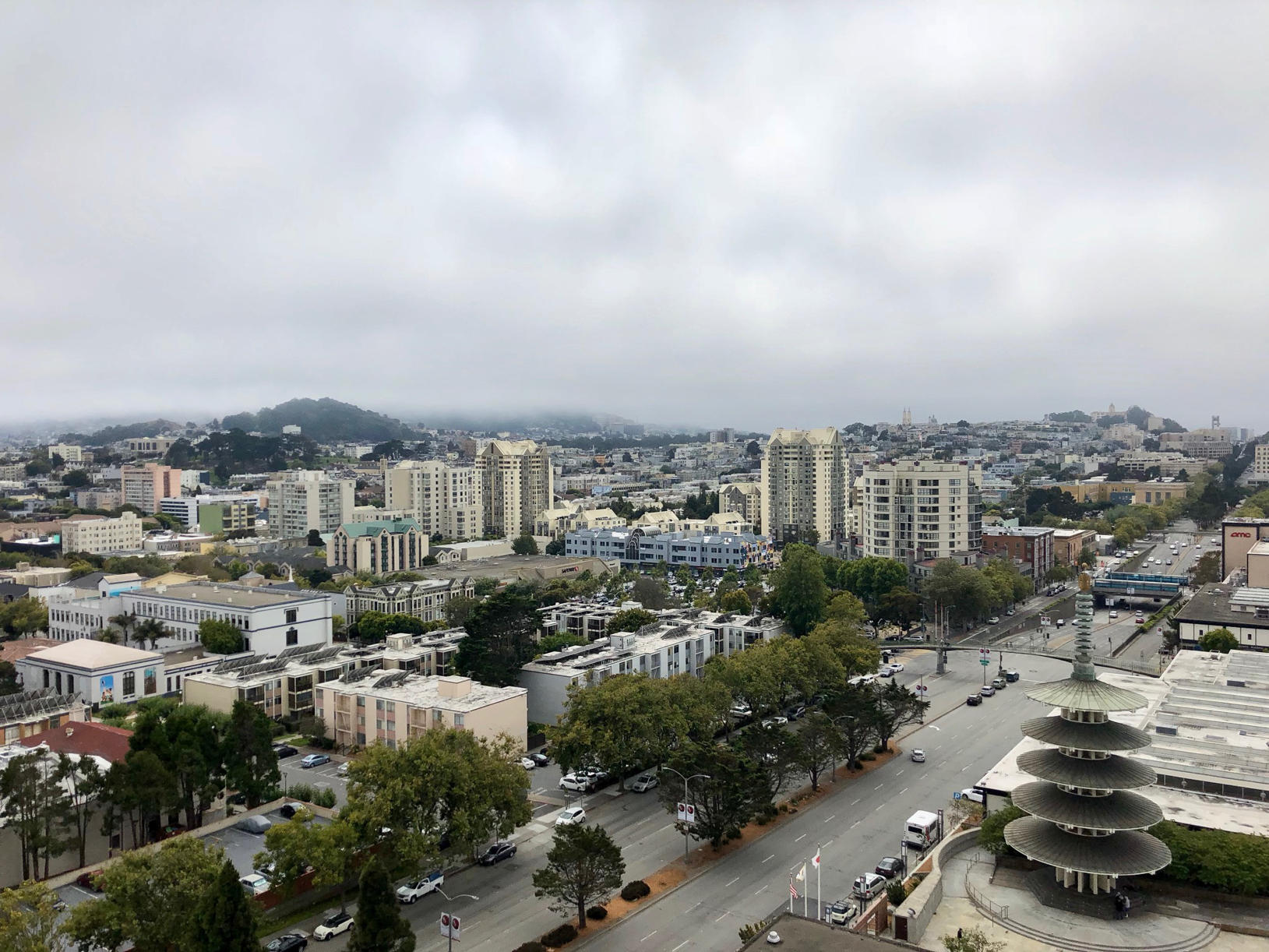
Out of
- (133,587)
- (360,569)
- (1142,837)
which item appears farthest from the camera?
(360,569)

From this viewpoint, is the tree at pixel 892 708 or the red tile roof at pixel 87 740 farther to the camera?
the tree at pixel 892 708

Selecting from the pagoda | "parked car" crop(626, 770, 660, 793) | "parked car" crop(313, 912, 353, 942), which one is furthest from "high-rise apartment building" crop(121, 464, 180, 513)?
the pagoda

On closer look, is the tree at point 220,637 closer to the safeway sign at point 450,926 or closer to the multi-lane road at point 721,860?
the multi-lane road at point 721,860

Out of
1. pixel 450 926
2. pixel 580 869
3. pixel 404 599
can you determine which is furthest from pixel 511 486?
pixel 450 926

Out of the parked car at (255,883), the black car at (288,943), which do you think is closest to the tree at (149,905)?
the black car at (288,943)

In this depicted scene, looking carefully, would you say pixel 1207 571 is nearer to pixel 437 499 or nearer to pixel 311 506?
pixel 437 499

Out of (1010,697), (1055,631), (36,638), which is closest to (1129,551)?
(1055,631)

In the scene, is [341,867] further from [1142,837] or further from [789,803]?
[1142,837]

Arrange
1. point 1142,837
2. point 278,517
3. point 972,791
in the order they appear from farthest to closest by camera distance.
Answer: point 278,517 → point 972,791 → point 1142,837
